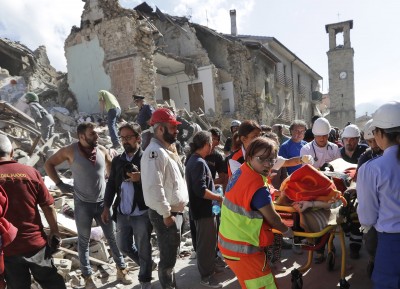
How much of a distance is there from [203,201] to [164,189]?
0.72 m

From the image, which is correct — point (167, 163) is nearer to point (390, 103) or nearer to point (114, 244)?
point (114, 244)

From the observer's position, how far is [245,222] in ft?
7.49

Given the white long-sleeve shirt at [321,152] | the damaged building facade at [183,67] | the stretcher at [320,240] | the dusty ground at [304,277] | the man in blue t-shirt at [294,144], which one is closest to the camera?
the stretcher at [320,240]

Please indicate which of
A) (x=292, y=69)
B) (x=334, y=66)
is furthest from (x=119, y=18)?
(x=334, y=66)

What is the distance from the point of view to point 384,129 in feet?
7.08

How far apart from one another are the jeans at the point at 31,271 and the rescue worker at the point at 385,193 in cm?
271

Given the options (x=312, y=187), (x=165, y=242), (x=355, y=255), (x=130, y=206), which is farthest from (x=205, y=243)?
(x=355, y=255)

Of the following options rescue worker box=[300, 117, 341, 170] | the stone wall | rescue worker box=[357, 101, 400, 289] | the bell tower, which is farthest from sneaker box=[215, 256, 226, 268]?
the bell tower

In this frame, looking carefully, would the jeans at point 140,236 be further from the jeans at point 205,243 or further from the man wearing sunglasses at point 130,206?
the jeans at point 205,243

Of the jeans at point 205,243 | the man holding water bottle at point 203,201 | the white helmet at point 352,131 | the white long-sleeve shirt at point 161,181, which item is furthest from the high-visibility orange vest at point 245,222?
the white helmet at point 352,131

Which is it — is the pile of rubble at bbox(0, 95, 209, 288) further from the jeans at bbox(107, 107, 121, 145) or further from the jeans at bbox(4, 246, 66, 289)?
the jeans at bbox(4, 246, 66, 289)

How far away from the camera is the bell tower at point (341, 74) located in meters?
36.4

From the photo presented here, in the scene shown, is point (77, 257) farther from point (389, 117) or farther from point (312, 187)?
point (389, 117)

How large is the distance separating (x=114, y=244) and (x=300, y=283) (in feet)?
7.67
